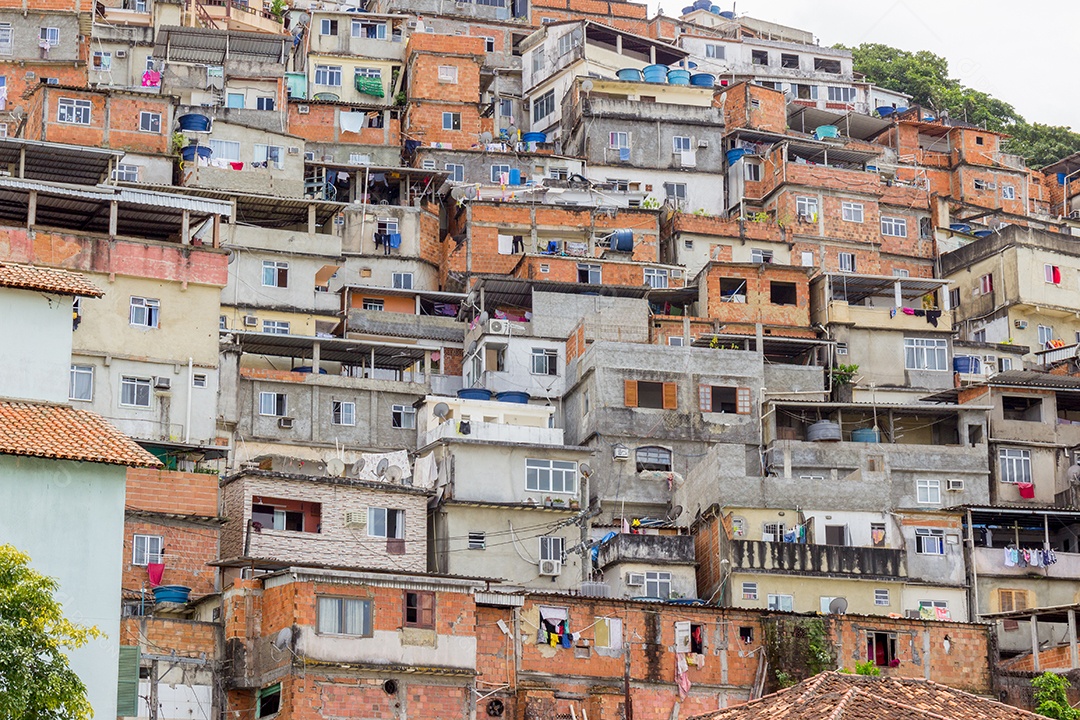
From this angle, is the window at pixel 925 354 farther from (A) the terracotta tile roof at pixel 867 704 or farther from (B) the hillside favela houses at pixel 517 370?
(A) the terracotta tile roof at pixel 867 704

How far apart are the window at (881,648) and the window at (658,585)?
6.08m

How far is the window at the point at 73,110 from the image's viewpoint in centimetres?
6894

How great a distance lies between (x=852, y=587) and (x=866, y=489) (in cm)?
451

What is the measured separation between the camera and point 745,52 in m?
99.2

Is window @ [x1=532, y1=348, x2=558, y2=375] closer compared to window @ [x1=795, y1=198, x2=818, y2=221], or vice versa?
window @ [x1=532, y1=348, x2=558, y2=375]

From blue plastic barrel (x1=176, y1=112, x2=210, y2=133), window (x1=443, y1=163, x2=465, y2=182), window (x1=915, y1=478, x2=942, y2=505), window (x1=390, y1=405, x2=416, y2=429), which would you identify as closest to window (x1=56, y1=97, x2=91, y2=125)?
blue plastic barrel (x1=176, y1=112, x2=210, y2=133)

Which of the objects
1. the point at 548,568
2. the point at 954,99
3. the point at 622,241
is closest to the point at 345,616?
the point at 548,568

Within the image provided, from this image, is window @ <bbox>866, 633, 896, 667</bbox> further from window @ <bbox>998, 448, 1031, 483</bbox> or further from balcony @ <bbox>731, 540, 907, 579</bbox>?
window @ <bbox>998, 448, 1031, 483</bbox>

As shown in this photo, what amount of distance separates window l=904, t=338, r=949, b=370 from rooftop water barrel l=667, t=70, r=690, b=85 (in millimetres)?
19690

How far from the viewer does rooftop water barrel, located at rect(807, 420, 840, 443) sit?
63.1m

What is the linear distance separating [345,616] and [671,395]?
75.1ft

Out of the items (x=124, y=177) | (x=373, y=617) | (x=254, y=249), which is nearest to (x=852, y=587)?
(x=373, y=617)

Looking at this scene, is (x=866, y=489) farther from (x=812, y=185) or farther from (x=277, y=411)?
(x=812, y=185)

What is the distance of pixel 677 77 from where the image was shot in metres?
85.2
